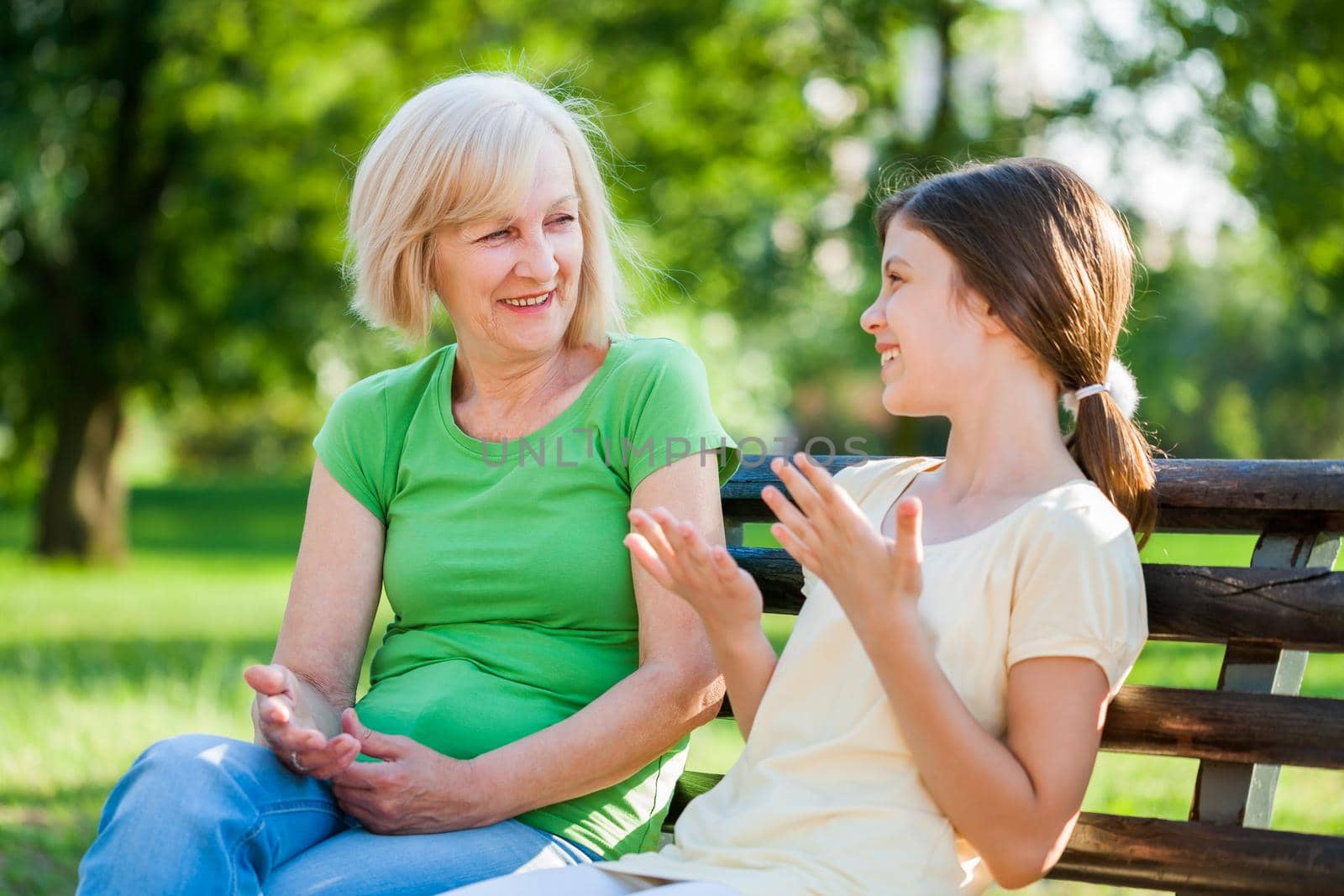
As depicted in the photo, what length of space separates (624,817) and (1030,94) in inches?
411

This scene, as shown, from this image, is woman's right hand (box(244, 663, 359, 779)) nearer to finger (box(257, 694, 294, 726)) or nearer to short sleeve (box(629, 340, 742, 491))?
finger (box(257, 694, 294, 726))

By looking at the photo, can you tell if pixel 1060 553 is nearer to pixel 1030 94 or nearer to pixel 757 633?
pixel 757 633

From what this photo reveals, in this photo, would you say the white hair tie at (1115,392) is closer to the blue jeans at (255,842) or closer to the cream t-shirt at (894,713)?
the cream t-shirt at (894,713)

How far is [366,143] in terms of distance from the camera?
→ 1045 cm

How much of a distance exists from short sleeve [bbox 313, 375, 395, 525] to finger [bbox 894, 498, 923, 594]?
1.20 m

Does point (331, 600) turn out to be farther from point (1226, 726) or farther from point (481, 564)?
point (1226, 726)

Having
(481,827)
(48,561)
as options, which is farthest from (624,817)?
(48,561)

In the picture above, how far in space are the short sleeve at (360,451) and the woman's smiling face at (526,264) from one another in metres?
0.27

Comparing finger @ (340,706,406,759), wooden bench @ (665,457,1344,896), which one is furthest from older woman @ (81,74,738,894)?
wooden bench @ (665,457,1344,896)

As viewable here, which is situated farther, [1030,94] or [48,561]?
[48,561]

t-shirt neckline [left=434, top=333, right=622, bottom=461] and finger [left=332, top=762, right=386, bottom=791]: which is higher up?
t-shirt neckline [left=434, top=333, right=622, bottom=461]

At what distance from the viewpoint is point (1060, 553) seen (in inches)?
73.8

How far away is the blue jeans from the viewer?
192 cm

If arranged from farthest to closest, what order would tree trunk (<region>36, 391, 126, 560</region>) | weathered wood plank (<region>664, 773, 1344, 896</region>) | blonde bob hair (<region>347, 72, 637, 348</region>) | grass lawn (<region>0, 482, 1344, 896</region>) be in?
1. tree trunk (<region>36, 391, 126, 560</region>)
2. grass lawn (<region>0, 482, 1344, 896</region>)
3. blonde bob hair (<region>347, 72, 637, 348</region>)
4. weathered wood plank (<region>664, 773, 1344, 896</region>)
